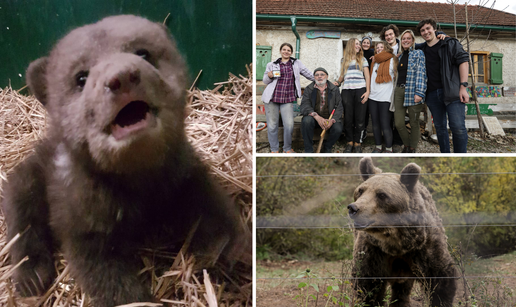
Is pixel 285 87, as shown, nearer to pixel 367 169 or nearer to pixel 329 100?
pixel 329 100

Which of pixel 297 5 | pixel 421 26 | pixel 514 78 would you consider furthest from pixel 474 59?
pixel 297 5

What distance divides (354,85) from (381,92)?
0.19 metres

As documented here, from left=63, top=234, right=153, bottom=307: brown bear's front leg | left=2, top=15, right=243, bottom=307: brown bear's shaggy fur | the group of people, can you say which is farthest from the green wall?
left=63, top=234, right=153, bottom=307: brown bear's front leg

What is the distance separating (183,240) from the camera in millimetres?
1514

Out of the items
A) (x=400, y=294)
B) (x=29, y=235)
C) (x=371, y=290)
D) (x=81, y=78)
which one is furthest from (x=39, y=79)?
(x=400, y=294)

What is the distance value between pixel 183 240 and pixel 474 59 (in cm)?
216

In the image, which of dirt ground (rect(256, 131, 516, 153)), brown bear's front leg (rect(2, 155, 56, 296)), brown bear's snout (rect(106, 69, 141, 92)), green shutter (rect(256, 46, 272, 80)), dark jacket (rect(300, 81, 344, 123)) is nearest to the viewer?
brown bear's snout (rect(106, 69, 141, 92))

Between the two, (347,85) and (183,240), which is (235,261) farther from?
(347,85)

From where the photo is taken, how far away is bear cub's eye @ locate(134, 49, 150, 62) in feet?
4.22

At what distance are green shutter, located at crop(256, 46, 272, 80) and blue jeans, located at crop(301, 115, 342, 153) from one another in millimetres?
432

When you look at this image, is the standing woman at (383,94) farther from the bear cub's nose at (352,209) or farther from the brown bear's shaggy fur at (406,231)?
the bear cub's nose at (352,209)

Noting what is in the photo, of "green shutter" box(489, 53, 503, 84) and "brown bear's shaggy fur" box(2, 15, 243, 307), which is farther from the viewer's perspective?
"green shutter" box(489, 53, 503, 84)

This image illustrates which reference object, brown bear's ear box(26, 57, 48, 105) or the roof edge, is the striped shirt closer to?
the roof edge

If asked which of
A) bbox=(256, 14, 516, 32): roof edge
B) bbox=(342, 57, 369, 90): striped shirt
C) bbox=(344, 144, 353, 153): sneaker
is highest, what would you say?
bbox=(256, 14, 516, 32): roof edge
